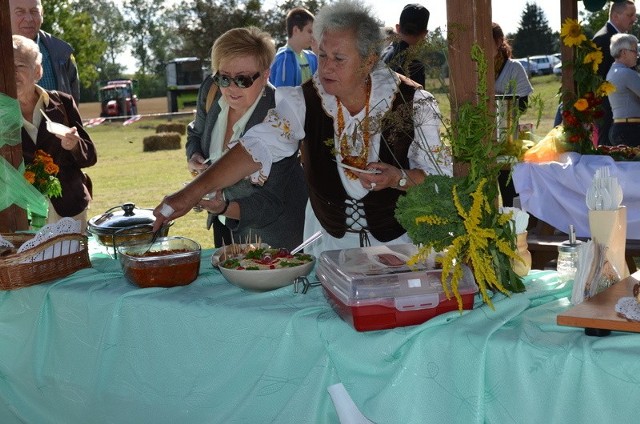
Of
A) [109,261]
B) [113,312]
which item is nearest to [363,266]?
[113,312]

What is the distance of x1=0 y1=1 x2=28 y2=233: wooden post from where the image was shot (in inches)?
118

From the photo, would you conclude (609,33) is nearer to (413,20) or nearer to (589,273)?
(413,20)

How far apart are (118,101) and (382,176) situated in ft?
85.4

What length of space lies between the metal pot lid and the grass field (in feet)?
9.10

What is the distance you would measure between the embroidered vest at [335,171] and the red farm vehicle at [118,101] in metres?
24.8

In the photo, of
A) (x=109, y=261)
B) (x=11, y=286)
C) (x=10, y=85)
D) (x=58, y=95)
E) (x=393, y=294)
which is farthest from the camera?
(x=58, y=95)

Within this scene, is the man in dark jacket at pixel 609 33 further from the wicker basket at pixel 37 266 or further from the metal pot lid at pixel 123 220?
the wicker basket at pixel 37 266

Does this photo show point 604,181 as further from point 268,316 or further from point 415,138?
point 268,316

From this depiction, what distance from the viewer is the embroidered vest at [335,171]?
2.49 metres

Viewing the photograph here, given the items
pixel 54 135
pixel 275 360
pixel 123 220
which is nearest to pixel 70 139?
pixel 54 135

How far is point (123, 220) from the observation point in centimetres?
257

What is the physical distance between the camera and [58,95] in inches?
147

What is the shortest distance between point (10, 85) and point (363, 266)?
5.62 feet

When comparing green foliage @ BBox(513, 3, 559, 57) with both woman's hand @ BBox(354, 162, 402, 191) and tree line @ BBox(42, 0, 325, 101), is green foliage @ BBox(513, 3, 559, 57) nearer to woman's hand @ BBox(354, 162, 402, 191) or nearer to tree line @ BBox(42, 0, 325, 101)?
tree line @ BBox(42, 0, 325, 101)
